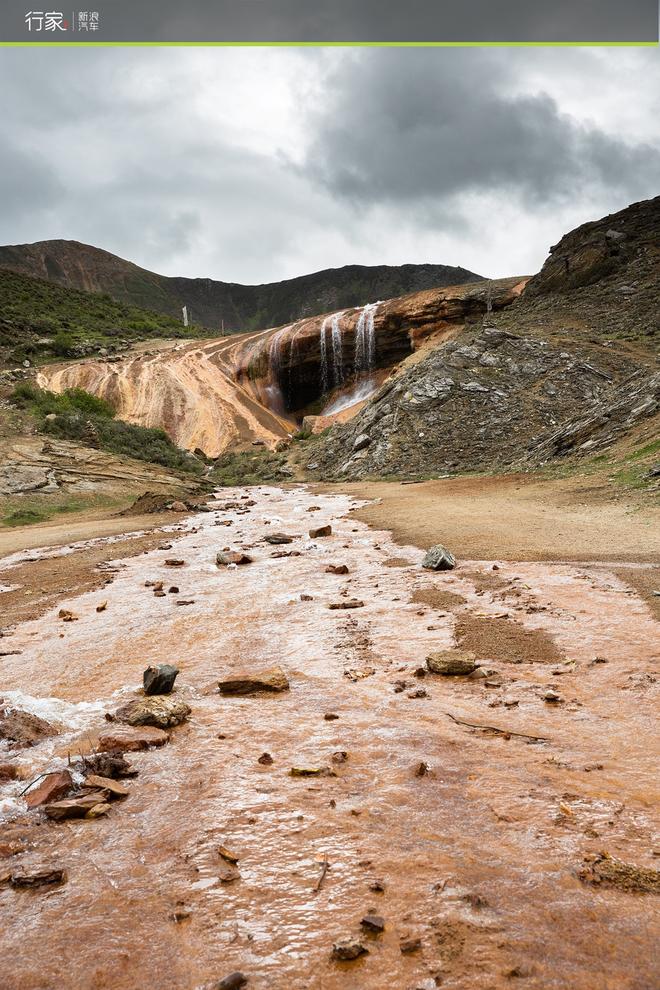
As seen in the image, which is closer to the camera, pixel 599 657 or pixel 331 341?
pixel 599 657

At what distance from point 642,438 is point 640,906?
15.0 metres

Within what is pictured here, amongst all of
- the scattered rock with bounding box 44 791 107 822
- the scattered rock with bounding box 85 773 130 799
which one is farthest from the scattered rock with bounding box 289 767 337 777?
the scattered rock with bounding box 44 791 107 822

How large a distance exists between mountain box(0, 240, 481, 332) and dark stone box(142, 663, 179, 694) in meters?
126

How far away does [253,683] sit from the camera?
457 cm

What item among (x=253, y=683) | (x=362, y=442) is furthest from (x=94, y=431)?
(x=253, y=683)

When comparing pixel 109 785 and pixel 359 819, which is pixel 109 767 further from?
pixel 359 819

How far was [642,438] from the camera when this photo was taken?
1515 cm

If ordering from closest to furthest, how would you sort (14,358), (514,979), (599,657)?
(514,979)
(599,657)
(14,358)

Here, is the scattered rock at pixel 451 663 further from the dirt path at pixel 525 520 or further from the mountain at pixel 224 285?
the mountain at pixel 224 285

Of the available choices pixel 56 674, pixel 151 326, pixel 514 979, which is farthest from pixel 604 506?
pixel 151 326

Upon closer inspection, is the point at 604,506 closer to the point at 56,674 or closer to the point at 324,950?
the point at 56,674

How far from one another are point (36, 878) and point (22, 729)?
1.57 metres

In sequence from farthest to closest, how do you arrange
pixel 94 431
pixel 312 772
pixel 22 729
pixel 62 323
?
pixel 62 323, pixel 94 431, pixel 22 729, pixel 312 772

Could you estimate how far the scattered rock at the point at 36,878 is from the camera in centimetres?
251
